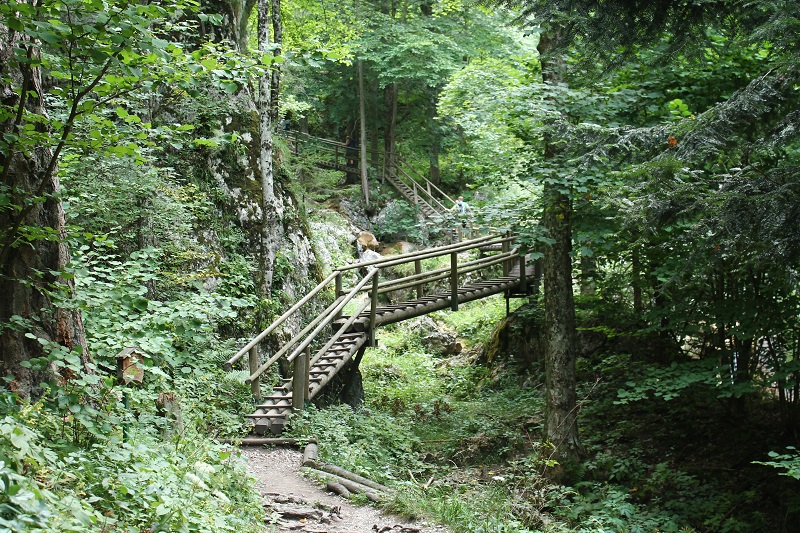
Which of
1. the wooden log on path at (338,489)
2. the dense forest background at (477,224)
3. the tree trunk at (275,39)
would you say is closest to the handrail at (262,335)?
the dense forest background at (477,224)

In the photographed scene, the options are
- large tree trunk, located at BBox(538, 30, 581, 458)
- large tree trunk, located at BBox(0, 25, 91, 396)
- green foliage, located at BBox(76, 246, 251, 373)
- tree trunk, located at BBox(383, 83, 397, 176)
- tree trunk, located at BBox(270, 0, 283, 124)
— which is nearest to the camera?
large tree trunk, located at BBox(0, 25, 91, 396)

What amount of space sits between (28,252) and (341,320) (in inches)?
286

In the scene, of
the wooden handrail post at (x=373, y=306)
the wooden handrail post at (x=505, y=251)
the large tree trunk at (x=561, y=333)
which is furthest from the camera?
the wooden handrail post at (x=505, y=251)

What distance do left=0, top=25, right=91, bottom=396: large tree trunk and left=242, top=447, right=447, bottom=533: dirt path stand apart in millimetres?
2135

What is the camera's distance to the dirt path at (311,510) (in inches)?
204

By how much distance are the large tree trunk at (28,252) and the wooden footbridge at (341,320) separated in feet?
12.7

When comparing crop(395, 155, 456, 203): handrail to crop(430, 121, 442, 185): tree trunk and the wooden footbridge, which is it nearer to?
crop(430, 121, 442, 185): tree trunk

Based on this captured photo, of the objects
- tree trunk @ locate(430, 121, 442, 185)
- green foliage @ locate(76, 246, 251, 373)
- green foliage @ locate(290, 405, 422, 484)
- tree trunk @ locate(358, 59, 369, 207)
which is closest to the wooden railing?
green foliage @ locate(290, 405, 422, 484)

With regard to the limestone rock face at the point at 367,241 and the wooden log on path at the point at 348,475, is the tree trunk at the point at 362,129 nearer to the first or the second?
the limestone rock face at the point at 367,241

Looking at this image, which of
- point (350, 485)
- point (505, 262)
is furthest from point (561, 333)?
point (505, 262)

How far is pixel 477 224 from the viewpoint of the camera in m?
9.89

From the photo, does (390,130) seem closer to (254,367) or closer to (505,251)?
(505,251)

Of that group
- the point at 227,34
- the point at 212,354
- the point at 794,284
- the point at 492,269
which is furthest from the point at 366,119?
the point at 794,284

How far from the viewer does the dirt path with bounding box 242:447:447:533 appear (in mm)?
5184
